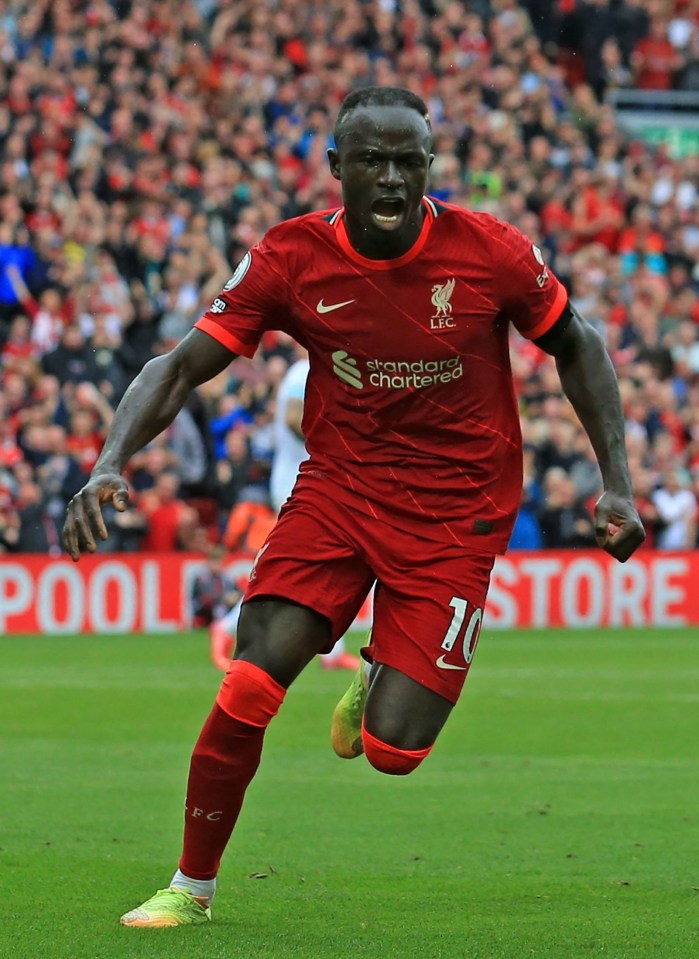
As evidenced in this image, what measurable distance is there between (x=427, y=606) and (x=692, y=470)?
52.3 feet

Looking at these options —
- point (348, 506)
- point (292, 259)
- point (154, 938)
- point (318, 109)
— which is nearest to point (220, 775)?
point (154, 938)

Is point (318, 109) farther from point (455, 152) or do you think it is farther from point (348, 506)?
point (348, 506)

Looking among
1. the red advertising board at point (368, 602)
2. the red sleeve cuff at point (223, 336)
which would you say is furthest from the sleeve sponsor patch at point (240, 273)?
the red advertising board at point (368, 602)

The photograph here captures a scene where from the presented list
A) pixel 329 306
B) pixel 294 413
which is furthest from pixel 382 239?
pixel 294 413

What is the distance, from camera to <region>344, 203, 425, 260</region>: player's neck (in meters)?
5.86

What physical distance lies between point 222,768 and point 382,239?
1.71m

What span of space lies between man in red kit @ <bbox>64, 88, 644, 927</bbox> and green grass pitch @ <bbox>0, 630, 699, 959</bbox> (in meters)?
0.47

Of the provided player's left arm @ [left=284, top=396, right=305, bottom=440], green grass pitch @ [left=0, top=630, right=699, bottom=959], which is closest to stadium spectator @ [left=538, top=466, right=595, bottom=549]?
green grass pitch @ [left=0, top=630, right=699, bottom=959]

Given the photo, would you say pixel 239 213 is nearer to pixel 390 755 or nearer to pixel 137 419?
pixel 137 419

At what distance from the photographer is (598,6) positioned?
28.8 meters

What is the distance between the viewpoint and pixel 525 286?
19.6ft

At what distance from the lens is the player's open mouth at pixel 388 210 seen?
5.73m

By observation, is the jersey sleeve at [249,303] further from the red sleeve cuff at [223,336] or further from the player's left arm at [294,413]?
the player's left arm at [294,413]

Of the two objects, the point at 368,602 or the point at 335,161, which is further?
the point at 368,602
